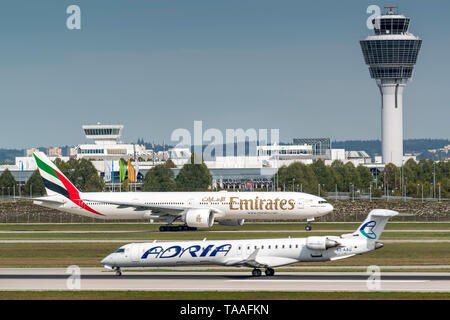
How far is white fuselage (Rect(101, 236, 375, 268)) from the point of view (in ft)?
197

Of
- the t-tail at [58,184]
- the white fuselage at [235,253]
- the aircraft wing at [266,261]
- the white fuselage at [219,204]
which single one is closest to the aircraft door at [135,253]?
the white fuselage at [235,253]

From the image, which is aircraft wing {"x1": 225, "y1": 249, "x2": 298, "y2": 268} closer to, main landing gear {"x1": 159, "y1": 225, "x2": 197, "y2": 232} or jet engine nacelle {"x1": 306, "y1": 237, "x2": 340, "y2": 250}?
jet engine nacelle {"x1": 306, "y1": 237, "x2": 340, "y2": 250}

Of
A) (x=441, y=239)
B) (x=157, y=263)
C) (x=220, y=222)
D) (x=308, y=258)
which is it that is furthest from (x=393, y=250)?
(x=220, y=222)

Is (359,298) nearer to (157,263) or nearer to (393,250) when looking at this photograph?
(157,263)

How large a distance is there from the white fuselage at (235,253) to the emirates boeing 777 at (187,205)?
39.0 m

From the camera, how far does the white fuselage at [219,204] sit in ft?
340

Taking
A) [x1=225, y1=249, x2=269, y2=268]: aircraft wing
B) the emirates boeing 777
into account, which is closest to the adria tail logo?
[x1=225, y1=249, x2=269, y2=268]: aircraft wing

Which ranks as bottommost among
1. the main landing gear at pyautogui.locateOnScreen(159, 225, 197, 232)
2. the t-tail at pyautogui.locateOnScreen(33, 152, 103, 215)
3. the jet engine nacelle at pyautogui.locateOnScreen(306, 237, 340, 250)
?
the main landing gear at pyautogui.locateOnScreen(159, 225, 197, 232)

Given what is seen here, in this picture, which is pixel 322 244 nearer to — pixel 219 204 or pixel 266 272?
pixel 266 272

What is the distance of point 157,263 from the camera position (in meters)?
62.2

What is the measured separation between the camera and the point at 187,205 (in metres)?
107

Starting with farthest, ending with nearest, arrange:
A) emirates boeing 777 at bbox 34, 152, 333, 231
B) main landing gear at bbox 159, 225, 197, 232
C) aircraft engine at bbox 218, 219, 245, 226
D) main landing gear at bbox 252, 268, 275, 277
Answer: aircraft engine at bbox 218, 219, 245, 226 < main landing gear at bbox 159, 225, 197, 232 < emirates boeing 777 at bbox 34, 152, 333, 231 < main landing gear at bbox 252, 268, 275, 277

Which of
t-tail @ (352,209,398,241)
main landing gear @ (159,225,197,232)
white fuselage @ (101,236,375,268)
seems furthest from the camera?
main landing gear @ (159,225,197,232)

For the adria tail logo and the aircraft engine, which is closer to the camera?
the adria tail logo
